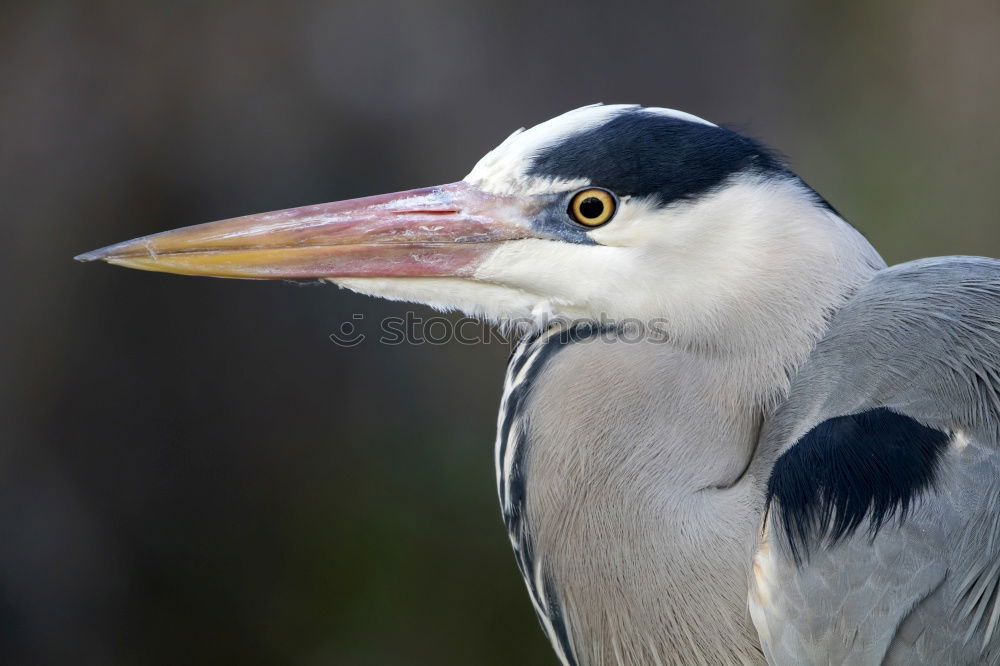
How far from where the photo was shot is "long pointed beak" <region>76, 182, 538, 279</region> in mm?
1320

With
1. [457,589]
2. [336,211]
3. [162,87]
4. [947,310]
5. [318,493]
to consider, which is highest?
[162,87]

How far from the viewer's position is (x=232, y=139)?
10.2 feet

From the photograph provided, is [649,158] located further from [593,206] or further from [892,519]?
[892,519]

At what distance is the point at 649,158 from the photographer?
1.24m

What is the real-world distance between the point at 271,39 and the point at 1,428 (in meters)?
1.51

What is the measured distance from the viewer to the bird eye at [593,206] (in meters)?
1.26

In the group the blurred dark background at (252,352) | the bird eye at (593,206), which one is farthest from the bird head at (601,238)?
the blurred dark background at (252,352)

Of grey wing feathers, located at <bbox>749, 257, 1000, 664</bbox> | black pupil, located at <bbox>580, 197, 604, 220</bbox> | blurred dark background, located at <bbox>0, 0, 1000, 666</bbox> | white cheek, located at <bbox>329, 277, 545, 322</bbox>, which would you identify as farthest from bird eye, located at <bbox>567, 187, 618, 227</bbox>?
blurred dark background, located at <bbox>0, 0, 1000, 666</bbox>

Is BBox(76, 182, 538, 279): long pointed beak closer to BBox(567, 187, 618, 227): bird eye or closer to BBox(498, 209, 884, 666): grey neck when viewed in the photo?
BBox(567, 187, 618, 227): bird eye

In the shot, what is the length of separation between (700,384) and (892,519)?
11.3 inches

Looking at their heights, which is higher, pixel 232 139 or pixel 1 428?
pixel 232 139

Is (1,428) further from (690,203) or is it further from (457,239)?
(690,203)

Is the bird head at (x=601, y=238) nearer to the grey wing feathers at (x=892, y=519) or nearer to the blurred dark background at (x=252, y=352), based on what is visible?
the grey wing feathers at (x=892, y=519)

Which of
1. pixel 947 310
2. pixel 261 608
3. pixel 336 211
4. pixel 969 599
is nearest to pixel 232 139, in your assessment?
pixel 261 608
